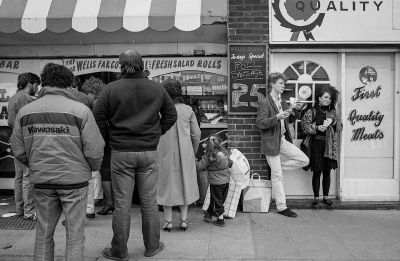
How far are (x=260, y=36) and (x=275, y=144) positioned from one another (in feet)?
4.94

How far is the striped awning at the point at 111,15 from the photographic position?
6090 millimetres

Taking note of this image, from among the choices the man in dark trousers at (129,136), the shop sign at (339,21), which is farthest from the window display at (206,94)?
the man in dark trousers at (129,136)

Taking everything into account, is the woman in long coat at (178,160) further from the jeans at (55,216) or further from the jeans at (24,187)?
the jeans at (24,187)

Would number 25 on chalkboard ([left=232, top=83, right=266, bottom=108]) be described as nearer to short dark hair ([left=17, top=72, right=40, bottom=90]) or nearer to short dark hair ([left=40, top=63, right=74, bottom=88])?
short dark hair ([left=17, top=72, right=40, bottom=90])

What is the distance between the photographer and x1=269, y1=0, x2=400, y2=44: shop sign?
21.4ft

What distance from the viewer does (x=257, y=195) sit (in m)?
6.48

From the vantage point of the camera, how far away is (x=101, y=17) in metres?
6.16

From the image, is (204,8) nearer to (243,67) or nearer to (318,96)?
(243,67)

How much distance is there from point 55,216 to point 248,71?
3576 mm

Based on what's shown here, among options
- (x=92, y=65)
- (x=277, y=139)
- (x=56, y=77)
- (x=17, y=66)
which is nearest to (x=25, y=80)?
(x=92, y=65)

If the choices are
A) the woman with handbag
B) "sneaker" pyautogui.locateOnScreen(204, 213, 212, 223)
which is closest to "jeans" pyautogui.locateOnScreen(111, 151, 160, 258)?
"sneaker" pyautogui.locateOnScreen(204, 213, 212, 223)

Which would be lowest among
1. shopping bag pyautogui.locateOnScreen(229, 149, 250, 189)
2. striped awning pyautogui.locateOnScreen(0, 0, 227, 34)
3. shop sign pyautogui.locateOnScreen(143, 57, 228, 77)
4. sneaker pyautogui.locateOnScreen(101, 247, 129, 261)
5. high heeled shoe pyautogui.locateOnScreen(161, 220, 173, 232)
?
sneaker pyautogui.locateOnScreen(101, 247, 129, 261)

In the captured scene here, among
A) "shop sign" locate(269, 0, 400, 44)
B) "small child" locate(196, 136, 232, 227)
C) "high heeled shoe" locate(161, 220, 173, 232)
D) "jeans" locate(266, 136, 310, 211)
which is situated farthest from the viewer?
"shop sign" locate(269, 0, 400, 44)

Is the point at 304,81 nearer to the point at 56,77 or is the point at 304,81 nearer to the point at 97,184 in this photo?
the point at 97,184
